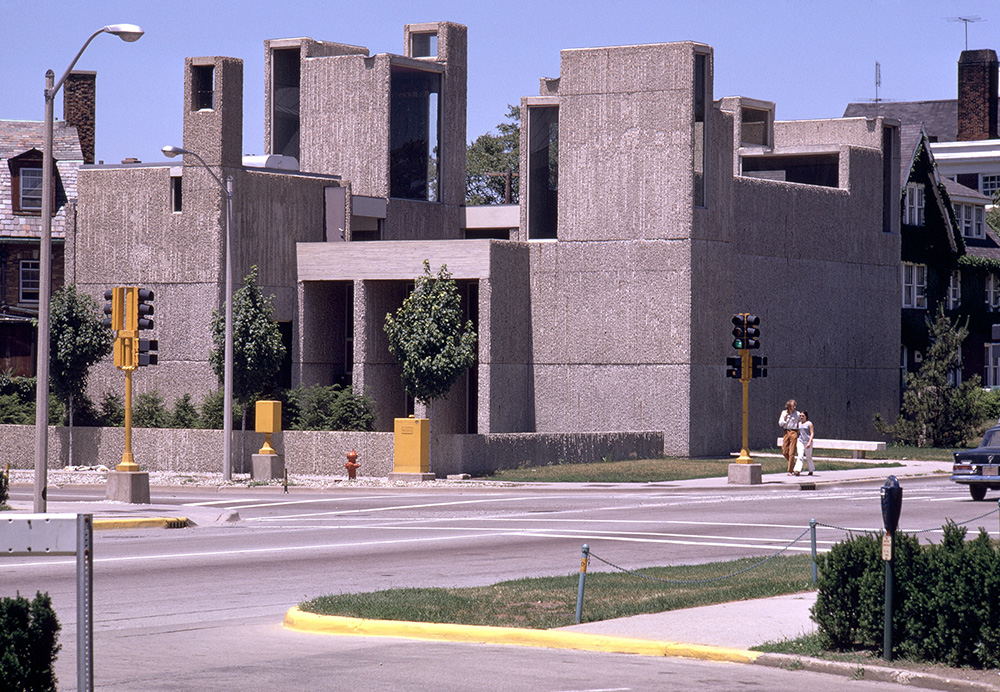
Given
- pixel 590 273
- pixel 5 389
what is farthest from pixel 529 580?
pixel 5 389

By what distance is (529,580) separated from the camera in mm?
16594

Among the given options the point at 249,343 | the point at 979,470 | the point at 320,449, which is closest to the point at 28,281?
the point at 249,343

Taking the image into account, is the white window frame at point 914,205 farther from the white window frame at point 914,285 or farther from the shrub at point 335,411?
the shrub at point 335,411

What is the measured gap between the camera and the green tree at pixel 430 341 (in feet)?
131

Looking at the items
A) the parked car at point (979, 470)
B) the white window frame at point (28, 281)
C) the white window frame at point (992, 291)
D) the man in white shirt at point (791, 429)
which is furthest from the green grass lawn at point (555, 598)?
the white window frame at point (992, 291)

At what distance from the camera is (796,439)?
40250mm

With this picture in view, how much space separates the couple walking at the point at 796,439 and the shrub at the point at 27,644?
3349cm

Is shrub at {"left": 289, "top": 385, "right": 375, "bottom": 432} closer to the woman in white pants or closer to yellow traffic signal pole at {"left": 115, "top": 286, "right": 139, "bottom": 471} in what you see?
yellow traffic signal pole at {"left": 115, "top": 286, "right": 139, "bottom": 471}

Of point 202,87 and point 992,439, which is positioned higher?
point 202,87

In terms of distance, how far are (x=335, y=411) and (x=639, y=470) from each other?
30.3 feet

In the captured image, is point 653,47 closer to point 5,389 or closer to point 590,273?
point 590,273

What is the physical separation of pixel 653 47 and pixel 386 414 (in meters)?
14.6

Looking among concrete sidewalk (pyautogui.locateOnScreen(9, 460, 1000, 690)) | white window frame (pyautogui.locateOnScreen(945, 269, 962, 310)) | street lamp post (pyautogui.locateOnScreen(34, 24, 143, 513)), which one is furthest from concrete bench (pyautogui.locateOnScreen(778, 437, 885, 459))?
concrete sidewalk (pyautogui.locateOnScreen(9, 460, 1000, 690))

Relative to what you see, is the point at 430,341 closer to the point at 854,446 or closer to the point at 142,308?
the point at 142,308
